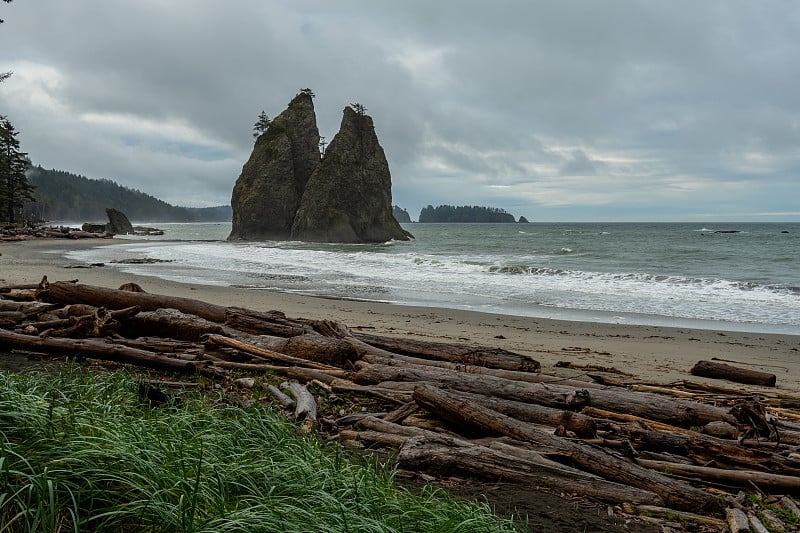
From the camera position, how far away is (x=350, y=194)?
241ft

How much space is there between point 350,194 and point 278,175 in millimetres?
11150

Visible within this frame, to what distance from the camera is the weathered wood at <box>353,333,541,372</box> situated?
6680 mm

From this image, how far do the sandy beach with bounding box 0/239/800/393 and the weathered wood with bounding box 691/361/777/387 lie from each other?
160mm

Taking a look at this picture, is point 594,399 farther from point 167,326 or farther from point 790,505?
point 167,326

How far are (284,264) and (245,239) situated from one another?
4628cm

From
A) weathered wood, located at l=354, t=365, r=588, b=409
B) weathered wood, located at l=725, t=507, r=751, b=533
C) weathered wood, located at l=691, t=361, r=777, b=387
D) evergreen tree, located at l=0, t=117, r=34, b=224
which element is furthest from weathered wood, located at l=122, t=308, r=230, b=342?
evergreen tree, located at l=0, t=117, r=34, b=224

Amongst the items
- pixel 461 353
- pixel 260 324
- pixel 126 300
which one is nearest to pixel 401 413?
pixel 461 353

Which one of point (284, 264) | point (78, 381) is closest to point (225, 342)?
point (78, 381)

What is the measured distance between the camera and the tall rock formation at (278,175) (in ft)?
245

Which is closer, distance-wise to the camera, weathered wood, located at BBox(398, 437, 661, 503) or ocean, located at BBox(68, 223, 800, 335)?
weathered wood, located at BBox(398, 437, 661, 503)

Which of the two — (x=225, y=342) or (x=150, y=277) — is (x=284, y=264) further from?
(x=225, y=342)

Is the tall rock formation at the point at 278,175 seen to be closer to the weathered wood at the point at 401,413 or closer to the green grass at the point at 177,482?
the weathered wood at the point at 401,413

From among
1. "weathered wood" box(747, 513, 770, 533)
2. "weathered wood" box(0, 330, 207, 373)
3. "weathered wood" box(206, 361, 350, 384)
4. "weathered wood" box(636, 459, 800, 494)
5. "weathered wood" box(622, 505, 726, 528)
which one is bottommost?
"weathered wood" box(622, 505, 726, 528)

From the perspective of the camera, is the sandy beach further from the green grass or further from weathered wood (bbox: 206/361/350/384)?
the green grass
